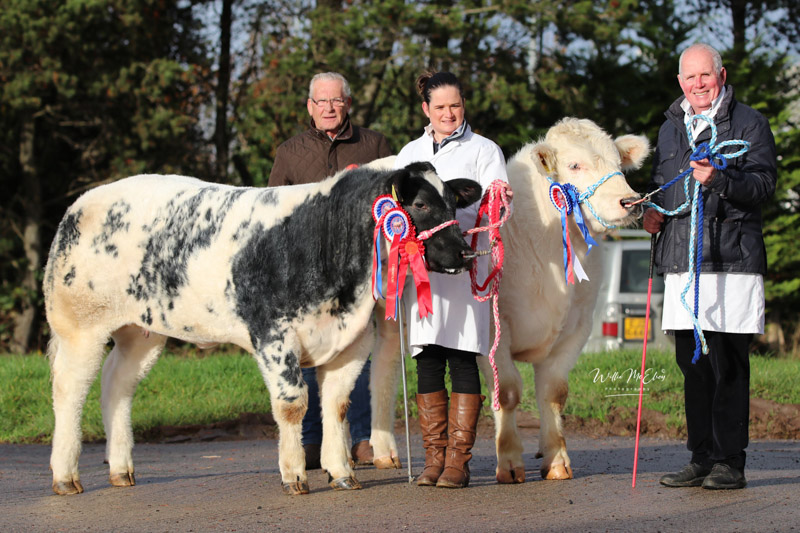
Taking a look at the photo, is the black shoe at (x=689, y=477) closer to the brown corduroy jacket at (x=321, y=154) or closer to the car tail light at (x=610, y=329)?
the brown corduroy jacket at (x=321, y=154)

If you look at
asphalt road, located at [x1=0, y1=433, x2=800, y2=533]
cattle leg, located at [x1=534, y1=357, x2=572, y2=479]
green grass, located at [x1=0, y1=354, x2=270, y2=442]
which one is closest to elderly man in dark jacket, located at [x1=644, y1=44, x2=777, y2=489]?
asphalt road, located at [x1=0, y1=433, x2=800, y2=533]

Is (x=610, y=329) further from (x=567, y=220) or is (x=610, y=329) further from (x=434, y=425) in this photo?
(x=434, y=425)

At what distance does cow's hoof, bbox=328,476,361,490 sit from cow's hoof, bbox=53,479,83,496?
1582 millimetres

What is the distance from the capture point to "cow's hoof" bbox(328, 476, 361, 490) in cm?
597

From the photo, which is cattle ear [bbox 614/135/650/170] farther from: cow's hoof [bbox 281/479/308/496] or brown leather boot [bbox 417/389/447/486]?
cow's hoof [bbox 281/479/308/496]

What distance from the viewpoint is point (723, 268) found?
5879 mm

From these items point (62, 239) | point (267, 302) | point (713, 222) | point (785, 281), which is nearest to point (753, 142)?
point (713, 222)

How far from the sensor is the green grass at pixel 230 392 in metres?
9.33

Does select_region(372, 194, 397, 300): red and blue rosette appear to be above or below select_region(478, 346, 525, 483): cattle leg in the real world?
above

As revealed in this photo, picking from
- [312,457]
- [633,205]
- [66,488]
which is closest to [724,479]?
[633,205]

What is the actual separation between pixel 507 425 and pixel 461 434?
39 centimetres

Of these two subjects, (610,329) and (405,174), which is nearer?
(405,174)

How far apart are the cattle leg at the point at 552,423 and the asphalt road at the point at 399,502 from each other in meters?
0.11

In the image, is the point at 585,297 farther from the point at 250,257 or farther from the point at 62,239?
the point at 62,239
